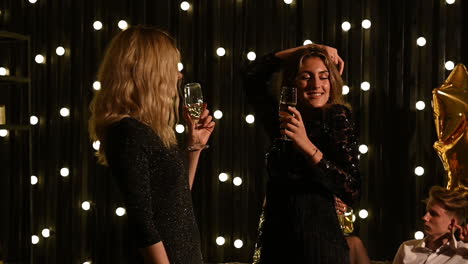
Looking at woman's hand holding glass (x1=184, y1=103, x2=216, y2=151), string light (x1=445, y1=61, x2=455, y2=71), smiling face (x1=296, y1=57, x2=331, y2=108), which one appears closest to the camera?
woman's hand holding glass (x1=184, y1=103, x2=216, y2=151)

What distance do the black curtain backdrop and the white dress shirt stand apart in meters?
0.58

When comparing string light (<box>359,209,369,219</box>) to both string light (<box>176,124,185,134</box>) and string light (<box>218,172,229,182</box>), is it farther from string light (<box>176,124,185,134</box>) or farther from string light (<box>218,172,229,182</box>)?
string light (<box>176,124,185,134</box>)

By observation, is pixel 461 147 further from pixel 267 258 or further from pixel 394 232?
pixel 267 258

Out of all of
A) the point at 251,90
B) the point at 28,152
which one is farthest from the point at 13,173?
the point at 251,90

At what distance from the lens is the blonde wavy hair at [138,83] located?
166cm

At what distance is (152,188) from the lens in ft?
5.34

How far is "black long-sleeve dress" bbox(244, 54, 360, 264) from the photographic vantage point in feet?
6.84

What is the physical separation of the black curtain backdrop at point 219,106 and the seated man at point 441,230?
0.58 m

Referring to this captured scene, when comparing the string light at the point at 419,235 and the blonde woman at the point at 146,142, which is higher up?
the blonde woman at the point at 146,142

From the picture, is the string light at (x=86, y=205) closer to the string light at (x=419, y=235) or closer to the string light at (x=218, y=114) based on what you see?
the string light at (x=218, y=114)

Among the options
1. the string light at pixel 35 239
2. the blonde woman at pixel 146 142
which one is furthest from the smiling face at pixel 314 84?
the string light at pixel 35 239

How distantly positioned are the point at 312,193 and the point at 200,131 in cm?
41

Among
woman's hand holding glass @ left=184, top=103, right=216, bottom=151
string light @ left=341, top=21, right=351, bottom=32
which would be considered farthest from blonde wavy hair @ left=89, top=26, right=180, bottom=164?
string light @ left=341, top=21, right=351, bottom=32

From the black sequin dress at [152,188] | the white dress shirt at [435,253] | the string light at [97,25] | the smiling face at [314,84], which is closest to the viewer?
the black sequin dress at [152,188]
